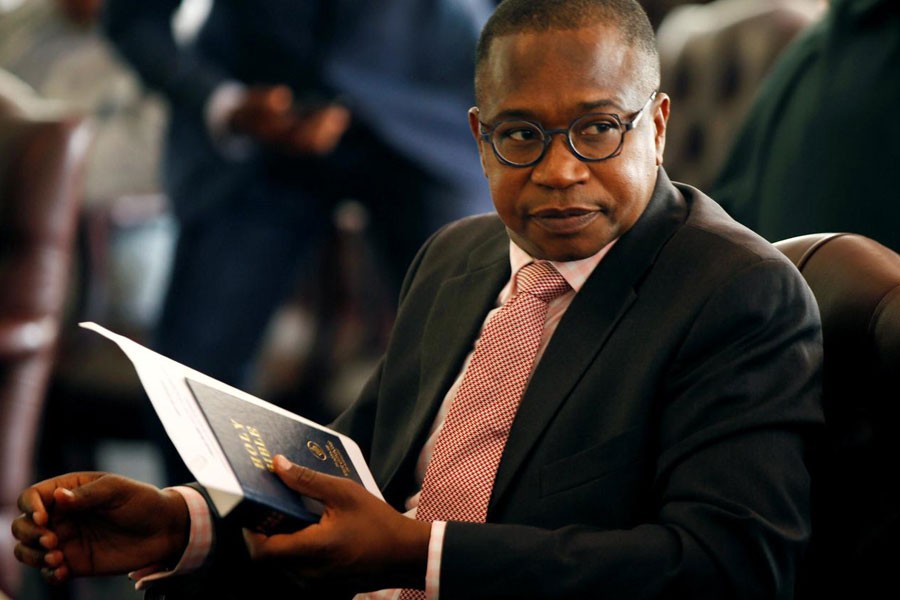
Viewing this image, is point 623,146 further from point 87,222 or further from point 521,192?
point 87,222

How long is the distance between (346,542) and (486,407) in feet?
0.83

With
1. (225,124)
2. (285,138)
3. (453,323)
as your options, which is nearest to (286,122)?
(285,138)

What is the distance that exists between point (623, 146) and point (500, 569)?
0.43 metres

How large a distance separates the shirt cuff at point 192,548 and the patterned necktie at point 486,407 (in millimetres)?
215

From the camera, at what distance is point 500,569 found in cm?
119

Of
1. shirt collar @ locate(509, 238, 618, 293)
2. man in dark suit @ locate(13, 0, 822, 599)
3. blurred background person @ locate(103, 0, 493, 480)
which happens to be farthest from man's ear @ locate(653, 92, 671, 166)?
blurred background person @ locate(103, 0, 493, 480)

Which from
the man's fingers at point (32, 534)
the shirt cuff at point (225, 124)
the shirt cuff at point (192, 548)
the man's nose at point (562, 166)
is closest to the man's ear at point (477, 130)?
the man's nose at point (562, 166)

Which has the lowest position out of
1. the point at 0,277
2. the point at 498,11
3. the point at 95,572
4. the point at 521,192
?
the point at 0,277

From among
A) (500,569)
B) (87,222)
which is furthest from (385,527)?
(87,222)

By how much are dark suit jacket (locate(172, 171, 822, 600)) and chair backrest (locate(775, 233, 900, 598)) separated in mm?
55

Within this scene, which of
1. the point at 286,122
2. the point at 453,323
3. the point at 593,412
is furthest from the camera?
the point at 286,122

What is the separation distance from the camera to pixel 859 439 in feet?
4.14

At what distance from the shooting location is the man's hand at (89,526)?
51.1 inches

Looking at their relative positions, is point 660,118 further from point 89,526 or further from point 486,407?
point 89,526
